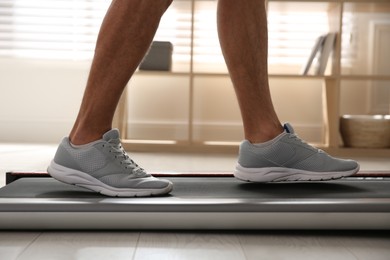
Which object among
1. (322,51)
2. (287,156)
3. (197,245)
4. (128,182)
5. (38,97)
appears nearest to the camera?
(197,245)

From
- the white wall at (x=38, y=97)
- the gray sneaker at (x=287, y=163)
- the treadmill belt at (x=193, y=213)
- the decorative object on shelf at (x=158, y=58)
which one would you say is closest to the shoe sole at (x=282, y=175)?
the gray sneaker at (x=287, y=163)

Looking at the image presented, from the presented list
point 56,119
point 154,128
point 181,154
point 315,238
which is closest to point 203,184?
point 315,238

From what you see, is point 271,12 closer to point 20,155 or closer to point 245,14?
point 20,155

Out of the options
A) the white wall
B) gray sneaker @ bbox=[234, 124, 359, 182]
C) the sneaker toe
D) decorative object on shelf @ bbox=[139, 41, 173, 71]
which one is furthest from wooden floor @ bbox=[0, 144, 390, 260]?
the white wall

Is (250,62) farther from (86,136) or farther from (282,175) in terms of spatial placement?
(86,136)

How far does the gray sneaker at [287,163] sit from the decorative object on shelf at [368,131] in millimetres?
1838

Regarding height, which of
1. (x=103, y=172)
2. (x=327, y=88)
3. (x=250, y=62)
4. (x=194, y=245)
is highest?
(x=250, y=62)

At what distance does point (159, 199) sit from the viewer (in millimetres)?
1209

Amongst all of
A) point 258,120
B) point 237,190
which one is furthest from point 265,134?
point 237,190

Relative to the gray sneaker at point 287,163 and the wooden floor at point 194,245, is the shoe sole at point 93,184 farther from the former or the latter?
the gray sneaker at point 287,163

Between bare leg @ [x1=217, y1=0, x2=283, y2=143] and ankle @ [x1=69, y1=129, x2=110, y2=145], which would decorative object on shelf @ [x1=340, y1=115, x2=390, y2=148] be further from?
ankle @ [x1=69, y1=129, x2=110, y2=145]

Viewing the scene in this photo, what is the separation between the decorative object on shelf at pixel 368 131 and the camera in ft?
10.4

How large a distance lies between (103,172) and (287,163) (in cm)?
43

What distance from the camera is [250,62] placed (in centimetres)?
144
